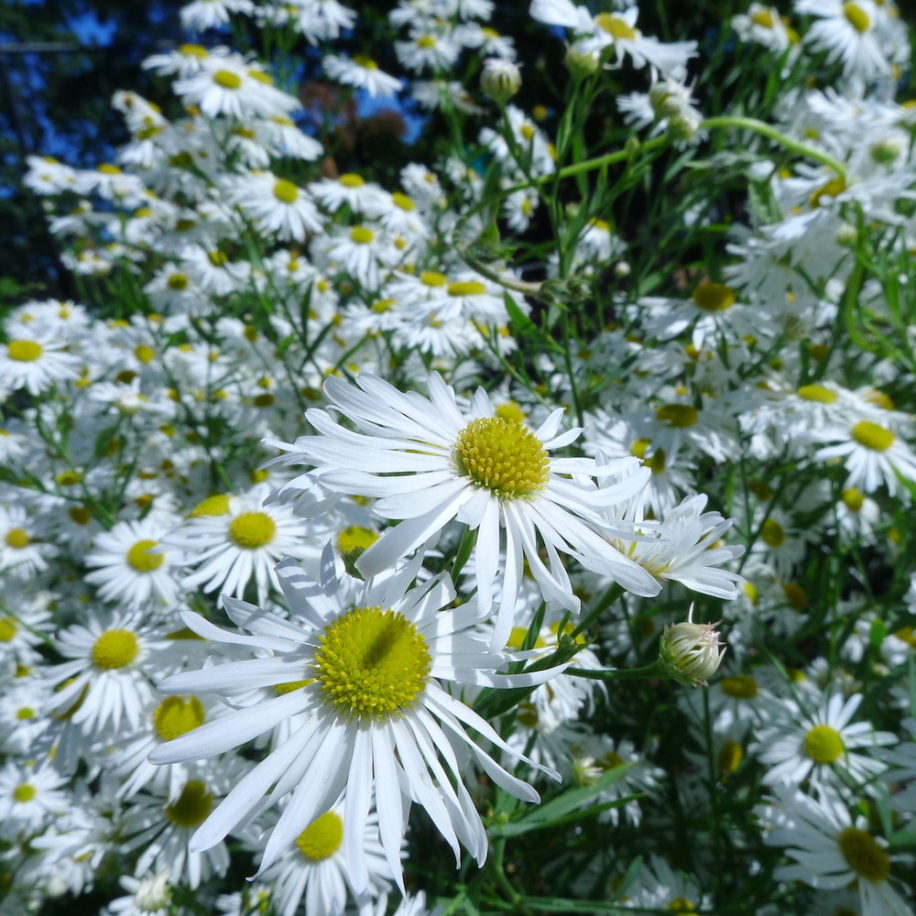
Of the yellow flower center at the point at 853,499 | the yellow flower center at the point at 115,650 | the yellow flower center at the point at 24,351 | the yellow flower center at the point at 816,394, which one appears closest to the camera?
the yellow flower center at the point at 115,650

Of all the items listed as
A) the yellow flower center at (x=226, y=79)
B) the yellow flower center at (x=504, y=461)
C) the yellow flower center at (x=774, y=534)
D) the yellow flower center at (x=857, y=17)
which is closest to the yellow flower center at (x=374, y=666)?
the yellow flower center at (x=504, y=461)

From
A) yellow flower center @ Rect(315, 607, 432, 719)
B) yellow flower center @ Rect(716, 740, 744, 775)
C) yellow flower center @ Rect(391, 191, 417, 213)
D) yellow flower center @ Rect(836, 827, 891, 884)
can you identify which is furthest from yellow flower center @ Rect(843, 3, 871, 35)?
yellow flower center @ Rect(315, 607, 432, 719)

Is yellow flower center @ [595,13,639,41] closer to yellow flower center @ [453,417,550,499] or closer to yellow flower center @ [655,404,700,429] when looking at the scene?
yellow flower center @ [655,404,700,429]

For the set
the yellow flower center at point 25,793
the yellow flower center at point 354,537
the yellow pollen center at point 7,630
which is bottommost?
the yellow flower center at point 25,793

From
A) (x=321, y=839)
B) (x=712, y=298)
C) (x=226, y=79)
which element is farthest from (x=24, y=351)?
(x=712, y=298)

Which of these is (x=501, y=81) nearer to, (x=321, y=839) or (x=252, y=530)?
(x=252, y=530)

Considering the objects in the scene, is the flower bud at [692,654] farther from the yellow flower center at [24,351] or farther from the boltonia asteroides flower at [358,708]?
the yellow flower center at [24,351]
